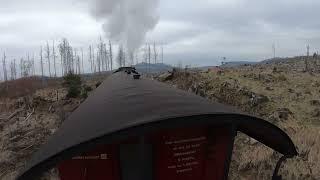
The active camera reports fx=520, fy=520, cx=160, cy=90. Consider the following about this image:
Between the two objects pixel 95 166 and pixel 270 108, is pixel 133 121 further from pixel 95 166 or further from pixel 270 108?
pixel 270 108

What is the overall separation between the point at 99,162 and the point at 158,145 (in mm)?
552

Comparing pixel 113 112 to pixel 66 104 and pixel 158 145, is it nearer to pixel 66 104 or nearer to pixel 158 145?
pixel 158 145

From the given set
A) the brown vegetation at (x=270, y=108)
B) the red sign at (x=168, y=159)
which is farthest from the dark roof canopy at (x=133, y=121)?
the brown vegetation at (x=270, y=108)

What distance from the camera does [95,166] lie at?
4715 mm

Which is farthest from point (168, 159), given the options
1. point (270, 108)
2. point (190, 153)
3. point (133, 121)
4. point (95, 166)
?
point (270, 108)

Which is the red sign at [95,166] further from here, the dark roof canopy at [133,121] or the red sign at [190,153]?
the dark roof canopy at [133,121]

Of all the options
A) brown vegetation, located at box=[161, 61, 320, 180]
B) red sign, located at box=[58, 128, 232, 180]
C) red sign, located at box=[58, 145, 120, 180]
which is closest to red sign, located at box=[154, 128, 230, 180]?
red sign, located at box=[58, 128, 232, 180]

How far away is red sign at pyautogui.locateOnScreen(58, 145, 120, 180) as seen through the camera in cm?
464

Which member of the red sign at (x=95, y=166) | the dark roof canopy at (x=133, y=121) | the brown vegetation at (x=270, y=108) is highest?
the dark roof canopy at (x=133, y=121)

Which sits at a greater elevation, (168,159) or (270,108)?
(168,159)

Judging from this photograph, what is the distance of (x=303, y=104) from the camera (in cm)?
1981

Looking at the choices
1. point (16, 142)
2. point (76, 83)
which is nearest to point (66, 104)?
point (76, 83)

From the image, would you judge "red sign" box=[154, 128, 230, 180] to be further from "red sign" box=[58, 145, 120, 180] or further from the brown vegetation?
the brown vegetation

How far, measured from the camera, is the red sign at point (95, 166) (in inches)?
183
